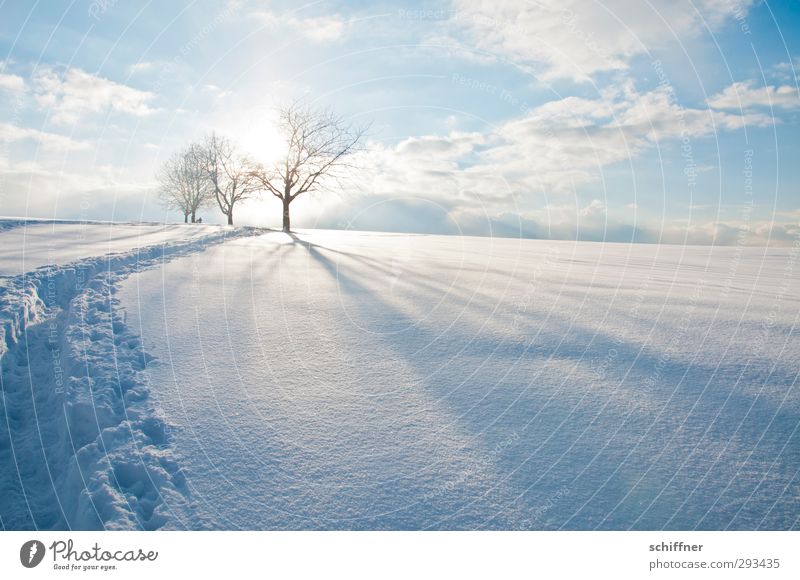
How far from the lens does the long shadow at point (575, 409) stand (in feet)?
9.75

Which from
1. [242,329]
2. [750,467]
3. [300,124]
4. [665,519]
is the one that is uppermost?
[300,124]

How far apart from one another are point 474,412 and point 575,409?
94 centimetres

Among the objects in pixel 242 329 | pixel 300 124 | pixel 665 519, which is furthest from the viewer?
pixel 300 124

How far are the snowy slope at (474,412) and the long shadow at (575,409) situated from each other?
0.02 m

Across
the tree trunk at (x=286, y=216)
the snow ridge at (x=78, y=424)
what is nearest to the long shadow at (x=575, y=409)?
the snow ridge at (x=78, y=424)

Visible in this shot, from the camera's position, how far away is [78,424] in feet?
13.1

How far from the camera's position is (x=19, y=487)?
3.79 m

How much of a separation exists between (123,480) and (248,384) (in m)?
1.28

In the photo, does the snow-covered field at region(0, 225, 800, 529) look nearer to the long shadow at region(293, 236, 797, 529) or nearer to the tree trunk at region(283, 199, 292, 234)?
the long shadow at region(293, 236, 797, 529)

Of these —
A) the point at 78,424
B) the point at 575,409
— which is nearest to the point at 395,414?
the point at 575,409

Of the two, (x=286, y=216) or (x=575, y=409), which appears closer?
(x=575, y=409)

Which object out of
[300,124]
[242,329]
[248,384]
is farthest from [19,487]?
[300,124]

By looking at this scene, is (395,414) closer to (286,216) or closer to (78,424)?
(78,424)

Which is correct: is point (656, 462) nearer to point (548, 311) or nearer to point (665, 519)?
point (665, 519)
